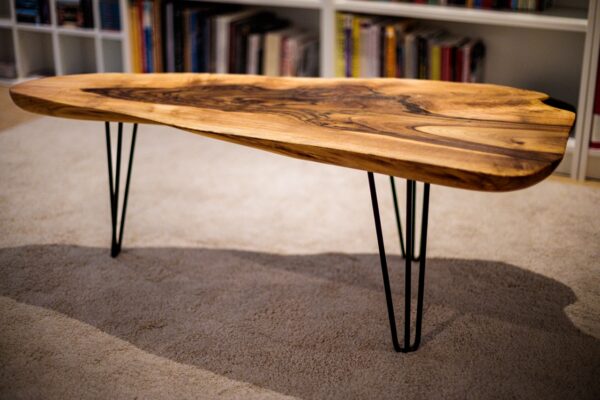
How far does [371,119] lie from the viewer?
1455 mm

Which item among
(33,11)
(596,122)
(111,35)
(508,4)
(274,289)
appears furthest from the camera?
(33,11)

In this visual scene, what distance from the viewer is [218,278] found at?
180 centimetres

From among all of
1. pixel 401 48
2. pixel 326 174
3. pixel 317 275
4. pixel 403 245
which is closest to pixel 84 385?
pixel 317 275

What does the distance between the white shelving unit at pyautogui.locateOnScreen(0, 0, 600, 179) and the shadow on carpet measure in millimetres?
851

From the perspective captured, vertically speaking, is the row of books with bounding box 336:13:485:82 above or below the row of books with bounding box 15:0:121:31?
below

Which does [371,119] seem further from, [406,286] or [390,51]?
[390,51]

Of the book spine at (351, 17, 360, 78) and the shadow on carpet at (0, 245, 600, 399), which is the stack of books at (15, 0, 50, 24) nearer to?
the book spine at (351, 17, 360, 78)

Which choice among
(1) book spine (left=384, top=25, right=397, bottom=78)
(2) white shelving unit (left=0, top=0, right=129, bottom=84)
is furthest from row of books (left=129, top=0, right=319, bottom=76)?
(1) book spine (left=384, top=25, right=397, bottom=78)

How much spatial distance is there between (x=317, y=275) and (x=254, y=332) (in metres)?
0.30

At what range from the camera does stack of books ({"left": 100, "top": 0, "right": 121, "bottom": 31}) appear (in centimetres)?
325

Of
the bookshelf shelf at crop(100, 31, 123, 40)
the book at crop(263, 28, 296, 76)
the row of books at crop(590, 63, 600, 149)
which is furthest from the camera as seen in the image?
the bookshelf shelf at crop(100, 31, 123, 40)

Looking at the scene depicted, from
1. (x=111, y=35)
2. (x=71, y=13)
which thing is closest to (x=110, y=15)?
(x=111, y=35)

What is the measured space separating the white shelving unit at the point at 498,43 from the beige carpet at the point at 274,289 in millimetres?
354

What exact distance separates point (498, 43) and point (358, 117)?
5.08 feet
